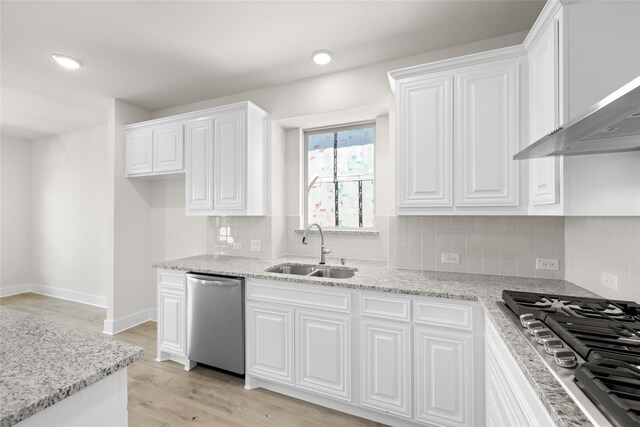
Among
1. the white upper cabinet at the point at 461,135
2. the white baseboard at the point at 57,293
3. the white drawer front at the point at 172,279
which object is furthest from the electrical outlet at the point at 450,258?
the white baseboard at the point at 57,293

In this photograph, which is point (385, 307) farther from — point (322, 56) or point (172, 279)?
point (322, 56)

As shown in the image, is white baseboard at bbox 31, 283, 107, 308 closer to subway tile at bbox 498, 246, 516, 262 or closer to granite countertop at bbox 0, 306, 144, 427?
granite countertop at bbox 0, 306, 144, 427

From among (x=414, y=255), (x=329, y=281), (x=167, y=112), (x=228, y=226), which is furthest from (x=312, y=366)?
(x=167, y=112)

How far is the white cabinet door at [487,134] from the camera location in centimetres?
184

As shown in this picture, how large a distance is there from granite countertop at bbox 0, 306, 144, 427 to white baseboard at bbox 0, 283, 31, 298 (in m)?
5.55

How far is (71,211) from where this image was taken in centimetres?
471

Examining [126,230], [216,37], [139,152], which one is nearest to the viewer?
[216,37]

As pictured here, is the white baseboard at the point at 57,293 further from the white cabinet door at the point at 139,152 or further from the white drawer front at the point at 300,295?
the white drawer front at the point at 300,295

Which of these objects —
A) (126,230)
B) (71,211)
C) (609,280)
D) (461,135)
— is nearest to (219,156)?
(126,230)

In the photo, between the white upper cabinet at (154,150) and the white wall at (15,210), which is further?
the white wall at (15,210)

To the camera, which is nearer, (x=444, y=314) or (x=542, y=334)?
(x=542, y=334)

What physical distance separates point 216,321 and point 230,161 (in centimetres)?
145

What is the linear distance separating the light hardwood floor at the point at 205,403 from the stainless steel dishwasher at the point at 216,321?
162 millimetres

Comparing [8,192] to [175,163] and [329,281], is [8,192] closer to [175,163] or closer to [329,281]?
[175,163]
